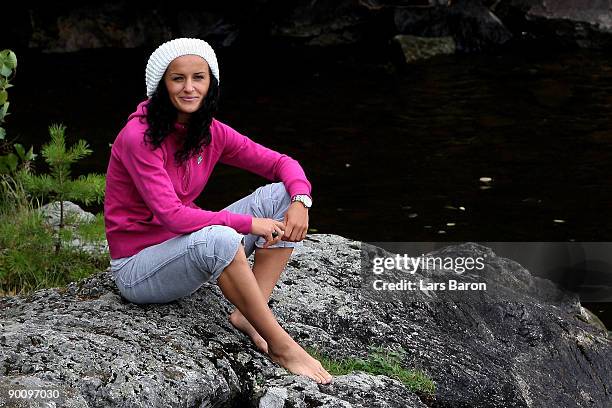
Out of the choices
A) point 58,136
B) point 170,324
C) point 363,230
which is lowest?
point 363,230

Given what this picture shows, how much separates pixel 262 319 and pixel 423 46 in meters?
11.5

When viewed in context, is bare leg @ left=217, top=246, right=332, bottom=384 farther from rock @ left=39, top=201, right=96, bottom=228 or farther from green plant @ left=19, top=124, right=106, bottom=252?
rock @ left=39, top=201, right=96, bottom=228

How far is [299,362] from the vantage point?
418cm

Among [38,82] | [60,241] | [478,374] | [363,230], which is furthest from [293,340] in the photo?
[38,82]

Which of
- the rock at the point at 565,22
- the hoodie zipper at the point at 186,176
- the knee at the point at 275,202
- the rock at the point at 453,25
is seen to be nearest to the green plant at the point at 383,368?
the knee at the point at 275,202

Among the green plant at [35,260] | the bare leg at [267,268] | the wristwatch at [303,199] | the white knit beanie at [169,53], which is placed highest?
the white knit beanie at [169,53]

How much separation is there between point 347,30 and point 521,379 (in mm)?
12202

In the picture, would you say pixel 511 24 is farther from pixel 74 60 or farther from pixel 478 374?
pixel 478 374

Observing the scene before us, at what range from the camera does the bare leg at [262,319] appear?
4117mm

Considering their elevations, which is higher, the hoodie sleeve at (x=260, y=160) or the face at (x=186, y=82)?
the face at (x=186, y=82)

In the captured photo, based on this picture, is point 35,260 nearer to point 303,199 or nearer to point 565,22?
point 303,199

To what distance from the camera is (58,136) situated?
573cm

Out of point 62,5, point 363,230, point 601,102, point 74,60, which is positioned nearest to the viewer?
point 363,230

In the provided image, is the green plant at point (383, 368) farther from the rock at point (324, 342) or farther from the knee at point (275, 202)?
the knee at point (275, 202)
